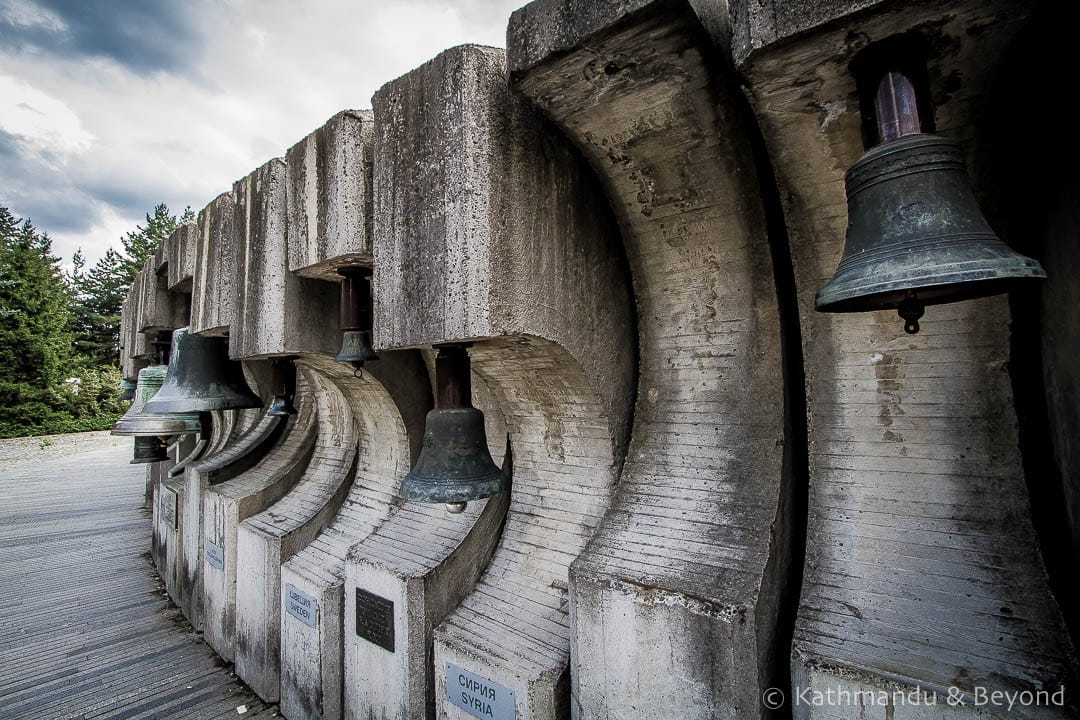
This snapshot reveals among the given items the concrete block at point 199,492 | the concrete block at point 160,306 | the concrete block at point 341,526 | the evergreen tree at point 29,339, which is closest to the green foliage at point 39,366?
the evergreen tree at point 29,339

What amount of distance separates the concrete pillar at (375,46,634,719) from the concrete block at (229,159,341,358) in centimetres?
138

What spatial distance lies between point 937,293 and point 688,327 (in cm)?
116

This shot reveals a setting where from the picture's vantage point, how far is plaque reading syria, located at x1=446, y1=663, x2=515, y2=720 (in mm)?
2682

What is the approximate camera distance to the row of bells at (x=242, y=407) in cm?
263

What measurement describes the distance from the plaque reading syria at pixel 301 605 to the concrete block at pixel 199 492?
6.58 feet

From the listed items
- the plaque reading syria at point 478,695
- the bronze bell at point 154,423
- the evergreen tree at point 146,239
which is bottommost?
the plaque reading syria at point 478,695

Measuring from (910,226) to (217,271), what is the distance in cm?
517

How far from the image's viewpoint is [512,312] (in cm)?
245

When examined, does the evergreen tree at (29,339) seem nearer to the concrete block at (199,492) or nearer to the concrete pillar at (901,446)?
the concrete block at (199,492)

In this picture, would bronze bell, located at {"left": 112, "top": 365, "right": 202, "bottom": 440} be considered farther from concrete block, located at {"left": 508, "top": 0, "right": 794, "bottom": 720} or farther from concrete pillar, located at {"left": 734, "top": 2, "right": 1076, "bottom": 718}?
concrete pillar, located at {"left": 734, "top": 2, "right": 1076, "bottom": 718}

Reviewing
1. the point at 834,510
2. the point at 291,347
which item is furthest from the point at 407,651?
the point at 834,510

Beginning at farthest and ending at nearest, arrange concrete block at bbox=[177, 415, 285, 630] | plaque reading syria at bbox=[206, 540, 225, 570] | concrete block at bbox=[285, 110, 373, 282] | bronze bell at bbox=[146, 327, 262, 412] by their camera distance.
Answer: concrete block at bbox=[177, 415, 285, 630] < plaque reading syria at bbox=[206, 540, 225, 570] < bronze bell at bbox=[146, 327, 262, 412] < concrete block at bbox=[285, 110, 373, 282]

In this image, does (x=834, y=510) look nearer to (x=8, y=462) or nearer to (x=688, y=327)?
(x=688, y=327)

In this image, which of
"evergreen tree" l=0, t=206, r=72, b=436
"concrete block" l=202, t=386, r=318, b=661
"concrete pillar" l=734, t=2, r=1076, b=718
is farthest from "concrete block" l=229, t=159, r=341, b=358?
"evergreen tree" l=0, t=206, r=72, b=436
